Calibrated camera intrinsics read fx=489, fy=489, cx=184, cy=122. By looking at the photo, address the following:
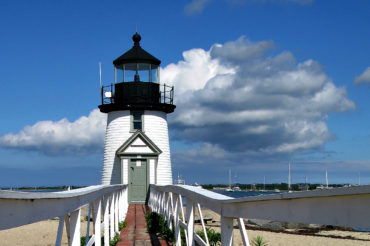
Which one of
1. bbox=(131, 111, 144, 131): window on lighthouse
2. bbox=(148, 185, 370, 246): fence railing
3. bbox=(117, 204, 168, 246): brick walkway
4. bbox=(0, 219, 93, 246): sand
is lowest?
bbox=(0, 219, 93, 246): sand

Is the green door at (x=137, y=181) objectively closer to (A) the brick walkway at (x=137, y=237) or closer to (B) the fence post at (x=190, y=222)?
(A) the brick walkway at (x=137, y=237)

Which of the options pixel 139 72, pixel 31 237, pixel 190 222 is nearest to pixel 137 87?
pixel 139 72

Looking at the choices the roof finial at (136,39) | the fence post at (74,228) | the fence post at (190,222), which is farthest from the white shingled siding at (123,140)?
the fence post at (74,228)

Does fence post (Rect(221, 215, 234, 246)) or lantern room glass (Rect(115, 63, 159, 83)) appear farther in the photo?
lantern room glass (Rect(115, 63, 159, 83))

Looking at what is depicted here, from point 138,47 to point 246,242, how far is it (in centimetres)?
2309

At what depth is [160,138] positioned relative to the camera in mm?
25156

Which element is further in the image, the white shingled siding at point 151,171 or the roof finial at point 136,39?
the roof finial at point 136,39

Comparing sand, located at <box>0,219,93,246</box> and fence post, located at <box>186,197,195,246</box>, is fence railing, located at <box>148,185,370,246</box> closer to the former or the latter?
fence post, located at <box>186,197,195,246</box>

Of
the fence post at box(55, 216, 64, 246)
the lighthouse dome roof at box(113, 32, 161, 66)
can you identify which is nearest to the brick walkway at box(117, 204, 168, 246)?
the fence post at box(55, 216, 64, 246)

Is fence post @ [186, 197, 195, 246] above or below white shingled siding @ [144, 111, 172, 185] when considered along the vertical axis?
below

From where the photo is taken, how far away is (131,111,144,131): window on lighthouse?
2484 centimetres

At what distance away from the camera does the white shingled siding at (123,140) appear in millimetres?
24594

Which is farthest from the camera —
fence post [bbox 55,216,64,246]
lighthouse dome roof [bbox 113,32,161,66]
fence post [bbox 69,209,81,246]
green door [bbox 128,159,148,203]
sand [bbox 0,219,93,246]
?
lighthouse dome roof [bbox 113,32,161,66]

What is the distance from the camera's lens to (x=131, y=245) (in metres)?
9.84
